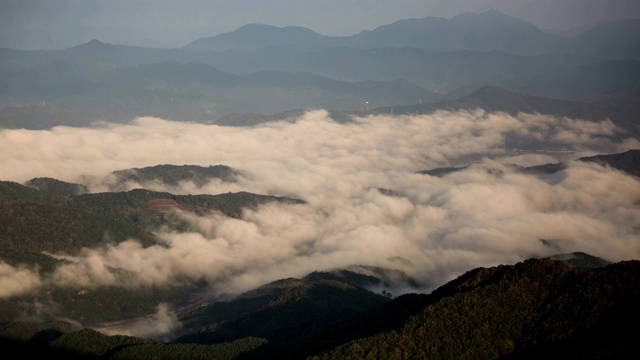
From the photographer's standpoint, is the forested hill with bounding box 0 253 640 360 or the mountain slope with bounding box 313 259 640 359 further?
the mountain slope with bounding box 313 259 640 359

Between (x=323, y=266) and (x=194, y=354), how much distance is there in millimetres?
86914

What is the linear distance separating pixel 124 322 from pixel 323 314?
48.2m

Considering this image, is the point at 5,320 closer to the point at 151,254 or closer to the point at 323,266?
the point at 151,254

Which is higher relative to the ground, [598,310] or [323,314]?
[598,310]

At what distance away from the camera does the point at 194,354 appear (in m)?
111

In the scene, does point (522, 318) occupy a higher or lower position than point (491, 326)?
higher

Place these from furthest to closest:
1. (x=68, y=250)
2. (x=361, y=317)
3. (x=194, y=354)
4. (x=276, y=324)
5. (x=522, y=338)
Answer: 1. (x=68, y=250)
2. (x=276, y=324)
3. (x=361, y=317)
4. (x=194, y=354)
5. (x=522, y=338)

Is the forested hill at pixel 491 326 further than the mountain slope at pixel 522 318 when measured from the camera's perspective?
No

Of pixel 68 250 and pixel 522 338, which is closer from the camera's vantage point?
pixel 522 338

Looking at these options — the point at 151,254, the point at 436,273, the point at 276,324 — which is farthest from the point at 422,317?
the point at 151,254

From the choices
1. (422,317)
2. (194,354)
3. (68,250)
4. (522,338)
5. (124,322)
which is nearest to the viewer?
(522,338)

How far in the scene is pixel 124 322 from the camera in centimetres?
16200

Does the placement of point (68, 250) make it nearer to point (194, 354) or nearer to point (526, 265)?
point (194, 354)

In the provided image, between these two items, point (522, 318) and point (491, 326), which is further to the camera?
point (522, 318)
